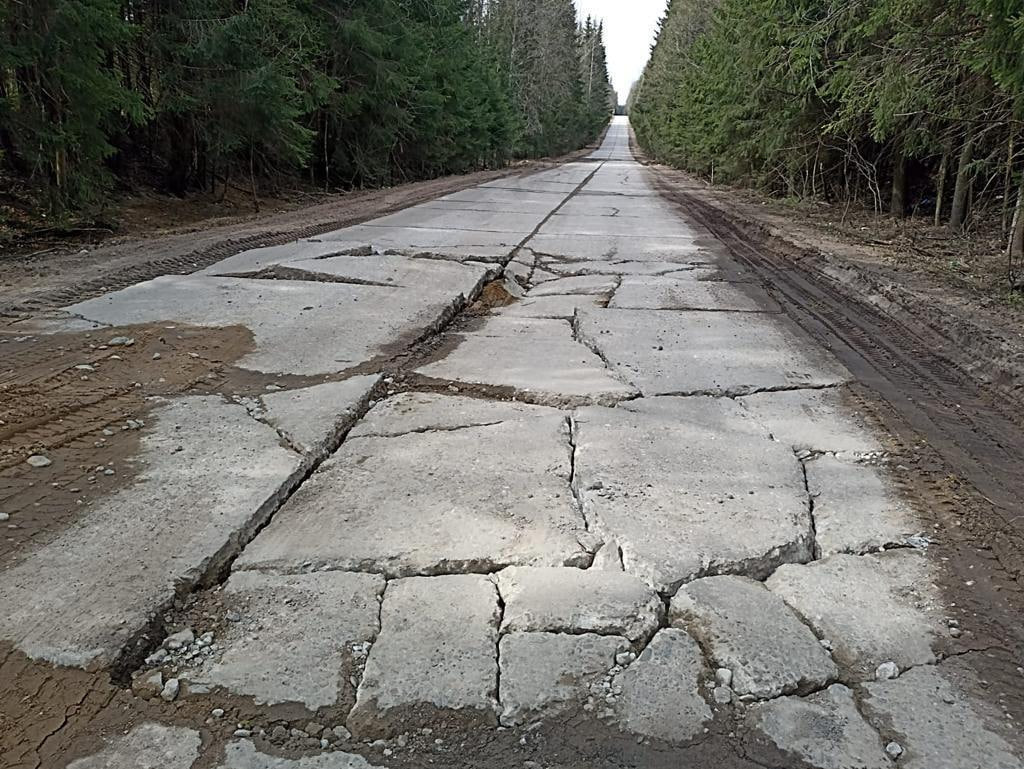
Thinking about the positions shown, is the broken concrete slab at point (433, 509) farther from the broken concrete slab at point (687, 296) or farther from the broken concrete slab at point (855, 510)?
the broken concrete slab at point (687, 296)

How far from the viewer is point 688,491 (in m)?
3.12

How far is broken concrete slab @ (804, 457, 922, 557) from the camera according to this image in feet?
9.19

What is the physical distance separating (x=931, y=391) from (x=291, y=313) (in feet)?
14.7

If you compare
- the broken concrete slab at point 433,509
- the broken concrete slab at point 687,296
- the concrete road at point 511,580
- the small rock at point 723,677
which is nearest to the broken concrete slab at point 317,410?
the concrete road at point 511,580

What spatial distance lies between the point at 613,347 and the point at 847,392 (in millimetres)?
1546

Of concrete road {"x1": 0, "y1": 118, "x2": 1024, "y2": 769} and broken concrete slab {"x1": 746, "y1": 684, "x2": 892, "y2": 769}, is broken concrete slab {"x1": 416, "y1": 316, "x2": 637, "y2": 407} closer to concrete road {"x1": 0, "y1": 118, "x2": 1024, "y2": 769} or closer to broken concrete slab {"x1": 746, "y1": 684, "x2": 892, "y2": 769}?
concrete road {"x1": 0, "y1": 118, "x2": 1024, "y2": 769}

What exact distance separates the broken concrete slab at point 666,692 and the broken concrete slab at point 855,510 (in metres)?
0.86

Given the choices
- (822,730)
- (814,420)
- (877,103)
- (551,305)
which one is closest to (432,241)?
(551,305)

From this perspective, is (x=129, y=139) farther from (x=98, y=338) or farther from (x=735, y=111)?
(x=735, y=111)

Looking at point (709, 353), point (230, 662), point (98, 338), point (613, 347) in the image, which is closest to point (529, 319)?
point (613, 347)

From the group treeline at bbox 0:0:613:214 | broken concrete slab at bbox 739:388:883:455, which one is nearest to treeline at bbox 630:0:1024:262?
broken concrete slab at bbox 739:388:883:455

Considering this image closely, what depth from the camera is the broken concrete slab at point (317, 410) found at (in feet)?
11.6

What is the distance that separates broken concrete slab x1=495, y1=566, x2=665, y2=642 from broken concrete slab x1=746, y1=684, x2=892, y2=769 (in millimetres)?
419

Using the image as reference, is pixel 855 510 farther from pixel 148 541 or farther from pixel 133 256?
pixel 133 256
